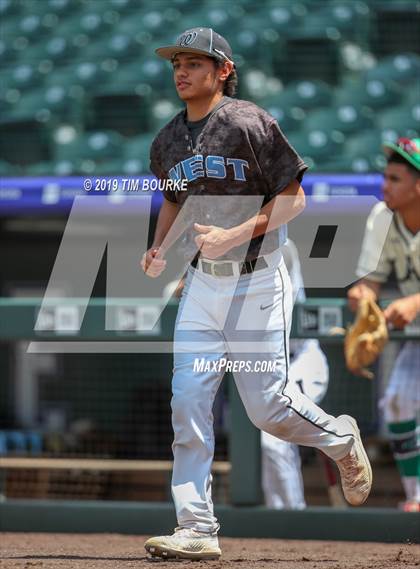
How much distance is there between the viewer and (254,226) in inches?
129

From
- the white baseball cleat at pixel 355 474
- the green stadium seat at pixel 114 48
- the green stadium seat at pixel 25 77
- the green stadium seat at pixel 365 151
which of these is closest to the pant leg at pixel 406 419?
the white baseball cleat at pixel 355 474

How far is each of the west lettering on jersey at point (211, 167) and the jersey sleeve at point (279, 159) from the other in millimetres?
66

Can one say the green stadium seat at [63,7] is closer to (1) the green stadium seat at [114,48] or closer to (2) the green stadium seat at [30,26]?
(2) the green stadium seat at [30,26]

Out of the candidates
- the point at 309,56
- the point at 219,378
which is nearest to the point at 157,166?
the point at 219,378

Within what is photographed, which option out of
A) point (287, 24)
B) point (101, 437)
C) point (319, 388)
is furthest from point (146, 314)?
point (287, 24)

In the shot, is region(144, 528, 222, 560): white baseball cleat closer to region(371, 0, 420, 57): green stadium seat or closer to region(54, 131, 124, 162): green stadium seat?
region(54, 131, 124, 162): green stadium seat

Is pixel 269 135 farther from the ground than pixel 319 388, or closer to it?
farther from the ground

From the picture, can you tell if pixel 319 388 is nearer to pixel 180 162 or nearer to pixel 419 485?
pixel 419 485

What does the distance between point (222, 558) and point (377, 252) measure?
1745 millimetres

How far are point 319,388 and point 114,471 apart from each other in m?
1.16

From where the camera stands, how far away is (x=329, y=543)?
15.4 ft

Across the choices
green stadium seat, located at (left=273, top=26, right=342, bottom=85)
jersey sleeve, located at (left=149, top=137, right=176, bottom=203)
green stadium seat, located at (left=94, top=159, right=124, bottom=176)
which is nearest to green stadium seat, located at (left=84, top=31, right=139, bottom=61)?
green stadium seat, located at (left=273, top=26, right=342, bottom=85)

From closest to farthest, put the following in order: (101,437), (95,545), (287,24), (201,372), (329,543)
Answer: (201,372) → (95,545) → (329,543) → (101,437) → (287,24)

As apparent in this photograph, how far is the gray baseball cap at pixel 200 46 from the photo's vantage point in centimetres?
332
